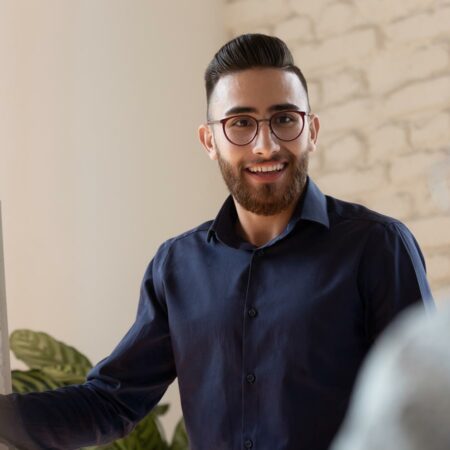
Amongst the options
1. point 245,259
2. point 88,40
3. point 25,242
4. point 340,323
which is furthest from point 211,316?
point 88,40

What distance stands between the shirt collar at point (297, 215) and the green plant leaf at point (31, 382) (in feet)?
3.10

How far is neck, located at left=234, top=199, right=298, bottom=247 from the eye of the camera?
1.80 meters

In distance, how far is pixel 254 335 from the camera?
1.67 metres

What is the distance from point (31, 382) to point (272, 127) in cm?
120

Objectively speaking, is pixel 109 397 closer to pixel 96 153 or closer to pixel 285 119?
pixel 285 119

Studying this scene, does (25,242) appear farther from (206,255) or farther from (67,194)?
(206,255)

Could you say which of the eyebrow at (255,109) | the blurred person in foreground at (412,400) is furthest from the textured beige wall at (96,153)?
the blurred person in foreground at (412,400)

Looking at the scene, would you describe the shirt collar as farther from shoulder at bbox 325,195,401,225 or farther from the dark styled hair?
the dark styled hair

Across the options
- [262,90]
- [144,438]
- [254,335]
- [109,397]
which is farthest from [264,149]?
[144,438]

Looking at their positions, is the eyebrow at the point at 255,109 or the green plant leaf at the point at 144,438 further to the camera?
the green plant leaf at the point at 144,438

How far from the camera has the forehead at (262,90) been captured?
69.3 inches

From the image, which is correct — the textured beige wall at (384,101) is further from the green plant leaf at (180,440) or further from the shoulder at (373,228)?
the shoulder at (373,228)

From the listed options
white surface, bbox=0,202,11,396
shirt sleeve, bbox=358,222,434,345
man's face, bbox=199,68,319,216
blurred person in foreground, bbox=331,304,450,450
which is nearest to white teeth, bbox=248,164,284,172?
man's face, bbox=199,68,319,216

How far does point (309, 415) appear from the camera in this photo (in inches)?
62.1
